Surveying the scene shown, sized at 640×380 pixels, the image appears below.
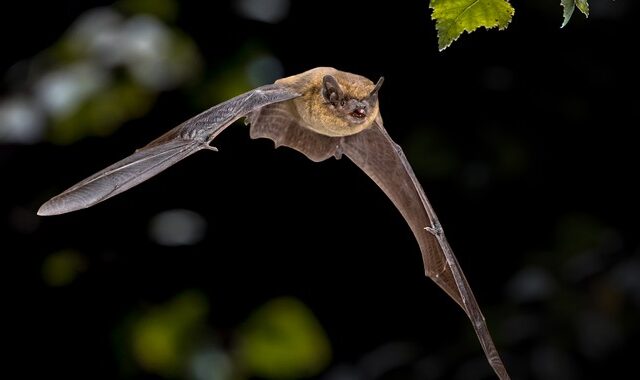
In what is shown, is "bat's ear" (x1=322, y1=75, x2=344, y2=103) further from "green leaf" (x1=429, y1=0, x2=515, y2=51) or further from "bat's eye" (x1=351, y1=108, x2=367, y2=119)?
"green leaf" (x1=429, y1=0, x2=515, y2=51)

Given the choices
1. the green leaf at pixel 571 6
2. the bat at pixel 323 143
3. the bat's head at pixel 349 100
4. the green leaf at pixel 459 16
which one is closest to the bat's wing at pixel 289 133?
the bat at pixel 323 143

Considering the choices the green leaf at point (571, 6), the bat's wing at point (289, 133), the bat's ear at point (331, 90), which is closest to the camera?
the green leaf at point (571, 6)

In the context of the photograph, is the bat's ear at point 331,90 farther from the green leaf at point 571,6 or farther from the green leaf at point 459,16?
the green leaf at point 571,6

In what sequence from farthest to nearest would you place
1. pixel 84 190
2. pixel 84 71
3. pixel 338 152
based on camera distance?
pixel 84 71
pixel 338 152
pixel 84 190

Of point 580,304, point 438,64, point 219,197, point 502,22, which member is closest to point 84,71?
point 219,197

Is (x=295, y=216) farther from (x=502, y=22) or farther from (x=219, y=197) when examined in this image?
(x=502, y=22)

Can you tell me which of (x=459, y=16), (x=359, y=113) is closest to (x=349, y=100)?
(x=359, y=113)
